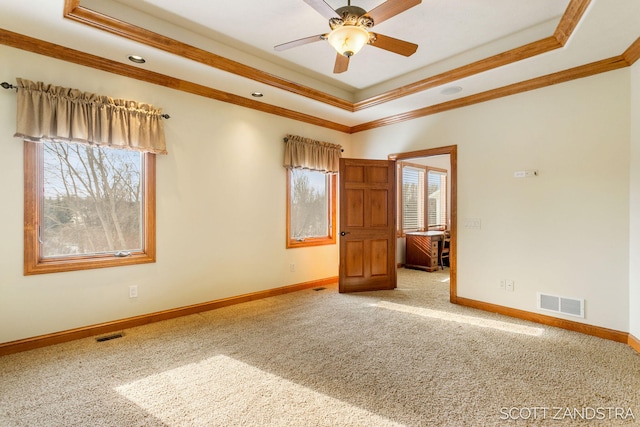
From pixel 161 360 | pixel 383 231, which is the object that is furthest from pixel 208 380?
pixel 383 231

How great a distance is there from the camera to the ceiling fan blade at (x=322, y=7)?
2.07m

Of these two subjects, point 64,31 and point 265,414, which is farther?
point 64,31

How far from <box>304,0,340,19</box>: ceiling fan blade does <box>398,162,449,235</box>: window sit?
16.2ft

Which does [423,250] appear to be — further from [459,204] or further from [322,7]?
[322,7]

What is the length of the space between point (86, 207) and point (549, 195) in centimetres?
483

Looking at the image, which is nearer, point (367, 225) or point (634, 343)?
point (634, 343)

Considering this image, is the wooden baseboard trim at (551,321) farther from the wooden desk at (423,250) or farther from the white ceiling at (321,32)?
the white ceiling at (321,32)

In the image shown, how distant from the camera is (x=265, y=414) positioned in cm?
193

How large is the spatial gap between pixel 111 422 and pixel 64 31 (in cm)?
300

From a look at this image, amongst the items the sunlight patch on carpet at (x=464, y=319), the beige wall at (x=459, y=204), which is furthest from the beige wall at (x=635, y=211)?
the sunlight patch on carpet at (x=464, y=319)

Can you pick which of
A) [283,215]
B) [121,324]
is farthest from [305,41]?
[121,324]

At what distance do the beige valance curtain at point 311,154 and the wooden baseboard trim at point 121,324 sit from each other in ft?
6.24

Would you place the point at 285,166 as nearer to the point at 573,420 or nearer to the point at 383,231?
the point at 383,231

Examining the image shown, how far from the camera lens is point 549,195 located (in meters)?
3.40
